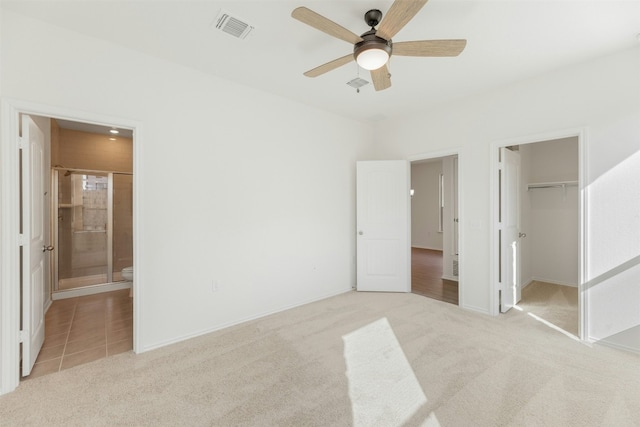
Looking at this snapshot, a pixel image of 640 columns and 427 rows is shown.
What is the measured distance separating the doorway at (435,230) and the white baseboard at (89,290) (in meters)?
4.96

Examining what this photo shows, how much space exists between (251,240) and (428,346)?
7.28 ft

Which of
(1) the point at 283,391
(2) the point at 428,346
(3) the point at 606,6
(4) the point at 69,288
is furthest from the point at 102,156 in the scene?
(3) the point at 606,6

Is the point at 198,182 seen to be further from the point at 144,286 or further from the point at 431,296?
the point at 431,296

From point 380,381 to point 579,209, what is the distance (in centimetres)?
263

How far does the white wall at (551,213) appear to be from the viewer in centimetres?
473

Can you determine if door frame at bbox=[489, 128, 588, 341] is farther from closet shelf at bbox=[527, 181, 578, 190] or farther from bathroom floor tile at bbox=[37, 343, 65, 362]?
bathroom floor tile at bbox=[37, 343, 65, 362]

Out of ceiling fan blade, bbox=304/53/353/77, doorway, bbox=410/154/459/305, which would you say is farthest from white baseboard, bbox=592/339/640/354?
ceiling fan blade, bbox=304/53/353/77

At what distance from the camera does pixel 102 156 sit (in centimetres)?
502

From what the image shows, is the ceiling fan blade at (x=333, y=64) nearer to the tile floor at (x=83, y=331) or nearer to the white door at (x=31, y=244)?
the white door at (x=31, y=244)

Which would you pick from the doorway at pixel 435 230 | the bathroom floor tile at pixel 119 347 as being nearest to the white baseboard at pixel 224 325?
the bathroom floor tile at pixel 119 347

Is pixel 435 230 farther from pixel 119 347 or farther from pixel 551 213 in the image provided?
pixel 119 347

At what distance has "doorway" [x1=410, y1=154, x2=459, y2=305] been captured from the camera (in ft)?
15.9

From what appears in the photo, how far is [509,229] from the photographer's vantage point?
3672 mm

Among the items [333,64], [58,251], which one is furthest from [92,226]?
[333,64]
